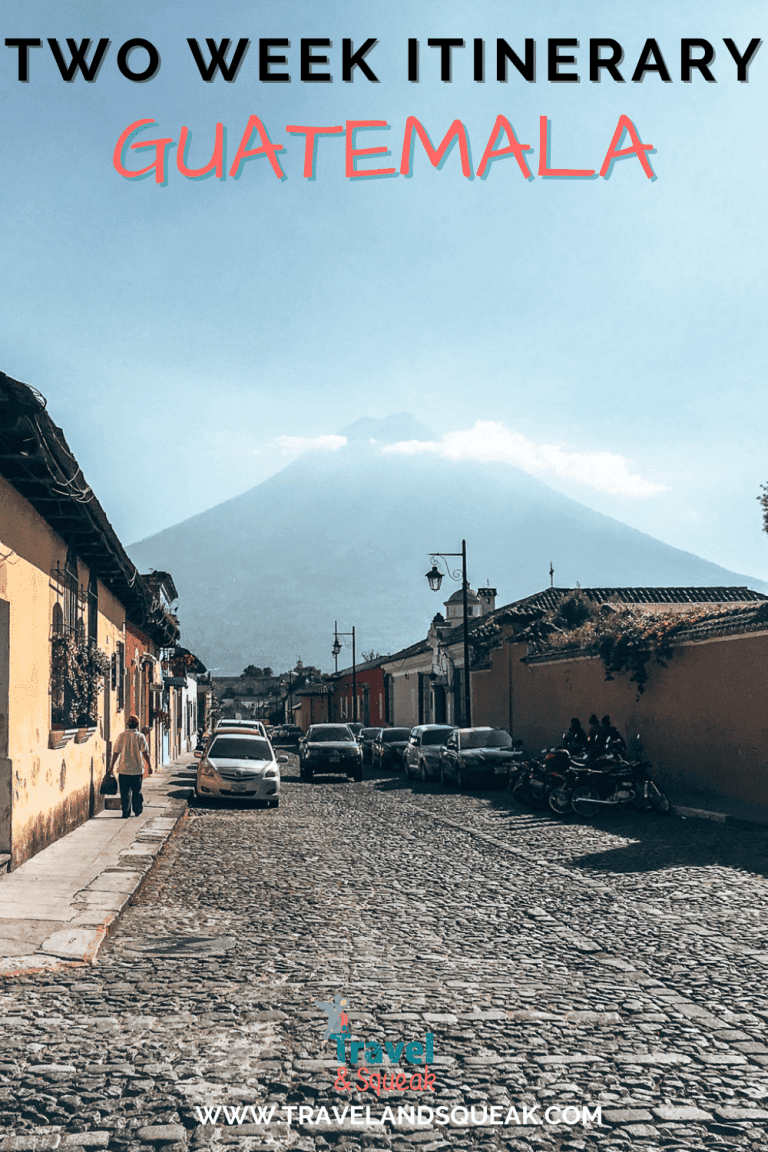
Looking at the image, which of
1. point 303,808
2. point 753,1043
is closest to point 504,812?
point 303,808

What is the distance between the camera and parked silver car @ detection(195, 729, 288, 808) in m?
20.6

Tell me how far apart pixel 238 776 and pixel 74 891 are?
1100cm

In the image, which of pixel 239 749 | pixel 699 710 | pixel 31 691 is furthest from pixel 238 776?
pixel 31 691

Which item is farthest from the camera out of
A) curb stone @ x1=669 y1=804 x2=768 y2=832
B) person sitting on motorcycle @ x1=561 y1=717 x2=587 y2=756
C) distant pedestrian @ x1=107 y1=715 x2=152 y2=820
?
person sitting on motorcycle @ x1=561 y1=717 x2=587 y2=756

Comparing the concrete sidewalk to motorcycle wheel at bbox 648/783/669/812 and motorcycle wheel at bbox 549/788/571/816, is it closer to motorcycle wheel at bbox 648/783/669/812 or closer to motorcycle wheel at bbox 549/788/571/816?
motorcycle wheel at bbox 549/788/571/816

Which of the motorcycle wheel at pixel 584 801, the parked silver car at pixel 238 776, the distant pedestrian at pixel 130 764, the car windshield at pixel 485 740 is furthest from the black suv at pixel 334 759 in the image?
the motorcycle wheel at pixel 584 801

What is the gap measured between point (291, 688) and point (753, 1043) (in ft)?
356

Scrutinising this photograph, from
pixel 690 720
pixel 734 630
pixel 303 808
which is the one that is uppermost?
pixel 734 630

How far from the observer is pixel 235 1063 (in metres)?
4.90

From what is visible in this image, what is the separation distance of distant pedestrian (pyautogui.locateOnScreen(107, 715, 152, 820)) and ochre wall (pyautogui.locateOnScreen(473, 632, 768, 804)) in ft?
32.5

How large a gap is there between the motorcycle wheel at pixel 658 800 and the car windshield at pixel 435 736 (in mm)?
12047

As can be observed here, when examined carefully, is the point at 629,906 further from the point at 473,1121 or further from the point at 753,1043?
the point at 473,1121

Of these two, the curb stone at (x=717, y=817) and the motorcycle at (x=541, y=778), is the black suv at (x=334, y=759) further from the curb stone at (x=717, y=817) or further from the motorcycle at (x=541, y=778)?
the curb stone at (x=717, y=817)

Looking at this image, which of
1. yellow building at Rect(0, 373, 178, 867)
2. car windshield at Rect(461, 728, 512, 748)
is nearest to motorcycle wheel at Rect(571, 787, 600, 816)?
car windshield at Rect(461, 728, 512, 748)
